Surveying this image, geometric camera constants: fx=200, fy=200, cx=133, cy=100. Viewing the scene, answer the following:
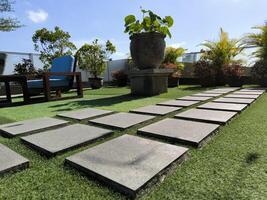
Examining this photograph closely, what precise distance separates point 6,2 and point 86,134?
8.02m

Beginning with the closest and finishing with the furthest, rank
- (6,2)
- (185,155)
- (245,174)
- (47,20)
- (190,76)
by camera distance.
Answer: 1. (245,174)
2. (185,155)
3. (6,2)
4. (47,20)
5. (190,76)

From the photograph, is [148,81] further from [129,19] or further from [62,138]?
[62,138]

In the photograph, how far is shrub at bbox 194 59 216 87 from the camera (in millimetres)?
6402

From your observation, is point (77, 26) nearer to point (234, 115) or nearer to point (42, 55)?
point (42, 55)

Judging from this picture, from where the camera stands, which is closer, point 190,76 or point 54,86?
point 54,86

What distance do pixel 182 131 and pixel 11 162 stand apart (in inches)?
47.1

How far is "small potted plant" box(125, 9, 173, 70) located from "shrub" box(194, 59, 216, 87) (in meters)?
2.43

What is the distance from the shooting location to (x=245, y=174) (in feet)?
3.26

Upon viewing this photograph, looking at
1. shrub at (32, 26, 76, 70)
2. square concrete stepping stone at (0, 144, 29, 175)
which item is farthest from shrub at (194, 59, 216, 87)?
square concrete stepping stone at (0, 144, 29, 175)

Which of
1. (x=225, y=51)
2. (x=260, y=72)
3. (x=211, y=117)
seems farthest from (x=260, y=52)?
(x=211, y=117)

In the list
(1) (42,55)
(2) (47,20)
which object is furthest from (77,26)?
(1) (42,55)

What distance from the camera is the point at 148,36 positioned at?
14.0ft

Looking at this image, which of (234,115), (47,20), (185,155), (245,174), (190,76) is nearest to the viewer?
(245,174)

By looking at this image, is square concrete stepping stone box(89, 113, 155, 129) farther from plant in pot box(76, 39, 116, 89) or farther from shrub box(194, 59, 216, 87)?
plant in pot box(76, 39, 116, 89)
